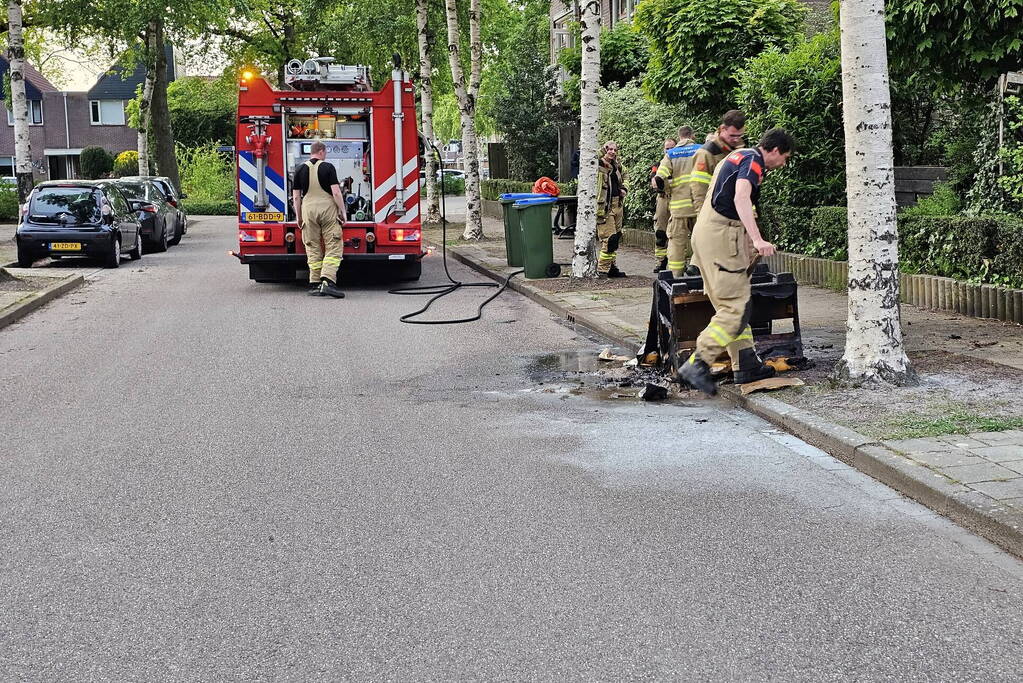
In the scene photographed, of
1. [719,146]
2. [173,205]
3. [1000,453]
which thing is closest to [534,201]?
[719,146]

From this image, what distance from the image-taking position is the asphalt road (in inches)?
160

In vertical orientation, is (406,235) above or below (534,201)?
below

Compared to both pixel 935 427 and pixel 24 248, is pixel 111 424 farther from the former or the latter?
pixel 24 248

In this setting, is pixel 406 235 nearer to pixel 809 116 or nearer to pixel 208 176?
pixel 809 116

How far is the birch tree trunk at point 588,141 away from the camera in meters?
15.3

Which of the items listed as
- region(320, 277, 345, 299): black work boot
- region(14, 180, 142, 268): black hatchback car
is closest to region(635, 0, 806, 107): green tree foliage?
region(320, 277, 345, 299): black work boot

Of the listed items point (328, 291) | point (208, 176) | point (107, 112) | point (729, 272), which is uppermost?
point (107, 112)

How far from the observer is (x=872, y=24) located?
802 centimetres

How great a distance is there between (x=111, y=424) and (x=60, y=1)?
24.2 m

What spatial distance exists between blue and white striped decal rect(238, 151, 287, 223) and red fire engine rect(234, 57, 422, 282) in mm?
13

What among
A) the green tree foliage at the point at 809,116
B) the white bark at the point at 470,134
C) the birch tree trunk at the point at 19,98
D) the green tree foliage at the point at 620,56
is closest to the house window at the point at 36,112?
the green tree foliage at the point at 620,56

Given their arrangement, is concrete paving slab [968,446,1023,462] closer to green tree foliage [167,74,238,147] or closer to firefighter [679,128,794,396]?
firefighter [679,128,794,396]

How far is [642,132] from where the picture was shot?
22219mm

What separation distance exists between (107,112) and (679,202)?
2437 inches
